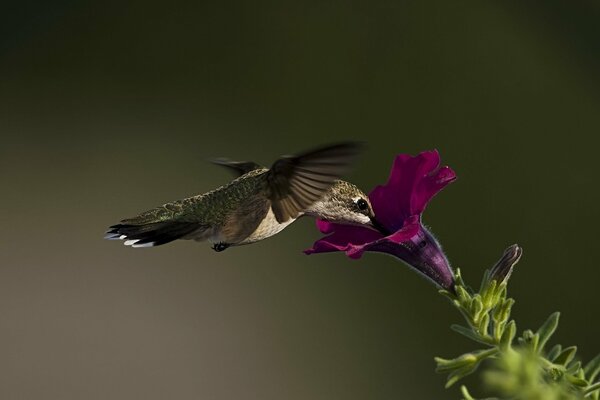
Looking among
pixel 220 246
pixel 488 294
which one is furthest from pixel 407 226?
pixel 220 246

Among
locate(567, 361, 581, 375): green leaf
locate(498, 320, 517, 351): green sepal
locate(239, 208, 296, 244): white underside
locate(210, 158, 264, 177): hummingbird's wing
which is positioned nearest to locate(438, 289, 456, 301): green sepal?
locate(498, 320, 517, 351): green sepal

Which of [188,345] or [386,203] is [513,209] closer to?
[188,345]

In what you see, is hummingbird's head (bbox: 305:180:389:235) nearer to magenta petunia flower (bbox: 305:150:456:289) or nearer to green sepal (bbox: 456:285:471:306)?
magenta petunia flower (bbox: 305:150:456:289)

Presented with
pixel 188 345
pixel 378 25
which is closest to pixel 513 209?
pixel 378 25

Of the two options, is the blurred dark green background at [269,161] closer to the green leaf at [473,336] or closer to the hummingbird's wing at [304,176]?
the hummingbird's wing at [304,176]

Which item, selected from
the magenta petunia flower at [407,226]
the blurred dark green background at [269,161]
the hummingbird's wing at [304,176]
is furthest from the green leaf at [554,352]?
the blurred dark green background at [269,161]
